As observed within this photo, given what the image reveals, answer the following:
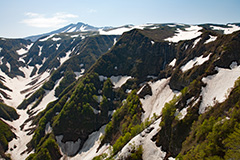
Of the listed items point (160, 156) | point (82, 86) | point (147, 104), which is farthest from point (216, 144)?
point (82, 86)

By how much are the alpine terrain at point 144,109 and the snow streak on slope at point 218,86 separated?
1.20 ft

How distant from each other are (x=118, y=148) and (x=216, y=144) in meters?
43.5

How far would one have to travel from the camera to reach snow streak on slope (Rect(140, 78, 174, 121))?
311 ft

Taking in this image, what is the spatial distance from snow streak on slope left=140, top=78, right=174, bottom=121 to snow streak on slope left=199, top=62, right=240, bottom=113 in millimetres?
31835

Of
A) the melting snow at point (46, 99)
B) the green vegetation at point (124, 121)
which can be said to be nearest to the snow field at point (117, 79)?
the green vegetation at point (124, 121)

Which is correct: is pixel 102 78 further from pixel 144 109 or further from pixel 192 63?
pixel 192 63

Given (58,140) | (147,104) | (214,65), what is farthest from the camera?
(58,140)

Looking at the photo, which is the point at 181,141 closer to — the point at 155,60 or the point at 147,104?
the point at 147,104

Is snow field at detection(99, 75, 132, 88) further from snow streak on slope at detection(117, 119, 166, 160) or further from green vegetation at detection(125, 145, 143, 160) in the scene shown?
green vegetation at detection(125, 145, 143, 160)

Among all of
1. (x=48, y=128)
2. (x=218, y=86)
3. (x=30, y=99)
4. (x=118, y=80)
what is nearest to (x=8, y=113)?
(x=30, y=99)

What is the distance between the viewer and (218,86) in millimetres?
62406

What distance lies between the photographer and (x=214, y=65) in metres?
73.5

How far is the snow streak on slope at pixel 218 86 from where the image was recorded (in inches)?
2226

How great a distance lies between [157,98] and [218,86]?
145 ft
